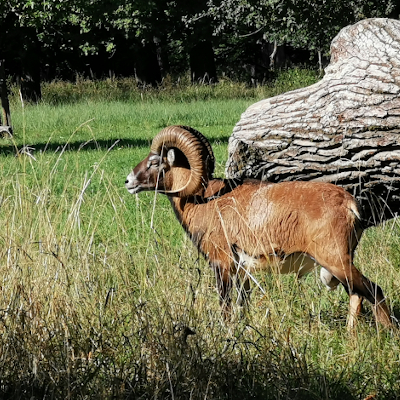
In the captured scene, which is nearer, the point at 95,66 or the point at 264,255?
the point at 264,255

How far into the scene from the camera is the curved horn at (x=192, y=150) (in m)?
5.68

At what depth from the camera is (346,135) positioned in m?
6.41

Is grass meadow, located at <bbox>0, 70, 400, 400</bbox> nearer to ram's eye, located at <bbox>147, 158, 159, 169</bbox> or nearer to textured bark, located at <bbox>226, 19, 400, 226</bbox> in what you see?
ram's eye, located at <bbox>147, 158, 159, 169</bbox>

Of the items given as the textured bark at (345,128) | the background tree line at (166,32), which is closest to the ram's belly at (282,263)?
the textured bark at (345,128)

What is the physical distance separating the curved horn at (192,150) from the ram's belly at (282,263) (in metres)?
0.71

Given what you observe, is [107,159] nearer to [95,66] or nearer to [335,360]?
[335,360]

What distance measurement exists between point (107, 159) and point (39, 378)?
29.6ft

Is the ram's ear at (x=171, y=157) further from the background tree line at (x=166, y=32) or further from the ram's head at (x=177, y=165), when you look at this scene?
the background tree line at (x=166, y=32)

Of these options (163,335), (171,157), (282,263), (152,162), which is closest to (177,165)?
(171,157)

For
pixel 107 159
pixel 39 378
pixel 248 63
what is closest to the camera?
pixel 39 378

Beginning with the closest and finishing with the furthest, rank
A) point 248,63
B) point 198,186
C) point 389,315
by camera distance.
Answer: point 389,315
point 198,186
point 248,63

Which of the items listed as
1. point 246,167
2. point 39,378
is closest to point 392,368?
point 39,378

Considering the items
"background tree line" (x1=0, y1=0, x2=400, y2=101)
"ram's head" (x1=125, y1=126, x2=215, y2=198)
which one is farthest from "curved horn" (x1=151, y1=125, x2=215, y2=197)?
"background tree line" (x1=0, y1=0, x2=400, y2=101)

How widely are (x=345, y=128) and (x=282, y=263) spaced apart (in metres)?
1.68
